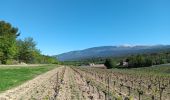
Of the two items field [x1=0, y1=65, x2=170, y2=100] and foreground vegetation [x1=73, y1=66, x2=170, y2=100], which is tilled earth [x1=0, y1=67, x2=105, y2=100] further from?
foreground vegetation [x1=73, y1=66, x2=170, y2=100]

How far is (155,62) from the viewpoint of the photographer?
143625 mm

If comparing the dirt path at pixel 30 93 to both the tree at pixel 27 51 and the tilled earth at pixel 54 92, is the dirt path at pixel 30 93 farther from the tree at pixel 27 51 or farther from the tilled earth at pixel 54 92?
the tree at pixel 27 51

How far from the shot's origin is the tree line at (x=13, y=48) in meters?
105

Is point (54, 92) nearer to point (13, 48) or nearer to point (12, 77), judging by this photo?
point (12, 77)

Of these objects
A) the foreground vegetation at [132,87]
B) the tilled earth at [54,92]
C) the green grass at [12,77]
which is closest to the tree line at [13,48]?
the green grass at [12,77]

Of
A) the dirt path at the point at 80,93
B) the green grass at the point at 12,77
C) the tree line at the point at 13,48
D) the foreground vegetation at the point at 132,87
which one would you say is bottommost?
the foreground vegetation at the point at 132,87

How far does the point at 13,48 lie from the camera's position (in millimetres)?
108375

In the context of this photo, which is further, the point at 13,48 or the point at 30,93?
the point at 13,48

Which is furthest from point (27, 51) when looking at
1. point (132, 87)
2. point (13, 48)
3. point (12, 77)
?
point (132, 87)

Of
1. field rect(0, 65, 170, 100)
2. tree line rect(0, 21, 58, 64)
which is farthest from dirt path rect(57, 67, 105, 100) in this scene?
tree line rect(0, 21, 58, 64)

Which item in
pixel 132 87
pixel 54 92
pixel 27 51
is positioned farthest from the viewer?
pixel 27 51

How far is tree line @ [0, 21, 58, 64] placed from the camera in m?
105

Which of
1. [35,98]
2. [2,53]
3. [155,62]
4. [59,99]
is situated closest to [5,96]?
[35,98]

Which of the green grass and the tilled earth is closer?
the tilled earth
